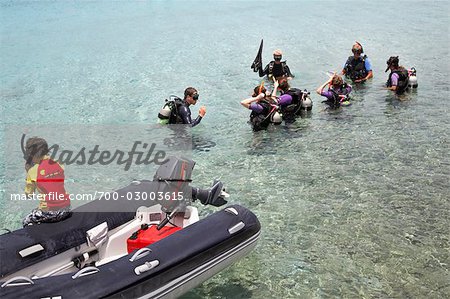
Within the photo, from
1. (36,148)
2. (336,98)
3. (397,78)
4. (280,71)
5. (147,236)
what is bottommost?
(147,236)

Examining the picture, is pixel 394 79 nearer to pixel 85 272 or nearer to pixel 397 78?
pixel 397 78

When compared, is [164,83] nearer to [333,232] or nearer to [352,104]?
[352,104]

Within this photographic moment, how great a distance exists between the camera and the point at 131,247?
19.7 ft

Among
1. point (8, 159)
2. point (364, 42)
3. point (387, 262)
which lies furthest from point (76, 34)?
point (387, 262)

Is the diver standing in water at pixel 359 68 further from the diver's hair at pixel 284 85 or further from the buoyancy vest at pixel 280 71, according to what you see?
the diver's hair at pixel 284 85

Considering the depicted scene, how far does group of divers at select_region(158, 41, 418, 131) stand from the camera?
10828 millimetres

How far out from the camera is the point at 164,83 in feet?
53.0

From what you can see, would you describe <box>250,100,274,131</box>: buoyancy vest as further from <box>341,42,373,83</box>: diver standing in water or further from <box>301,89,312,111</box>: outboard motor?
<box>341,42,373,83</box>: diver standing in water

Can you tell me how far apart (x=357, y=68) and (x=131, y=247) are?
11.3 metres

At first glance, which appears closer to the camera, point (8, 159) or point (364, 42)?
point (8, 159)

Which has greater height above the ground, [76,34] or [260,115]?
[76,34]

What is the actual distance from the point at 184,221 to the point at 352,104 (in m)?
8.46

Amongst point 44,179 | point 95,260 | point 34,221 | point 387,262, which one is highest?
point 44,179

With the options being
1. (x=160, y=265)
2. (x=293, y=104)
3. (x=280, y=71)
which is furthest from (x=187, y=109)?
(x=160, y=265)
